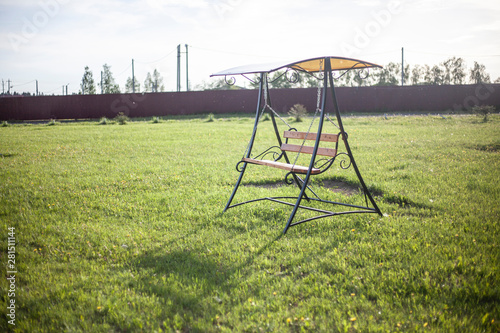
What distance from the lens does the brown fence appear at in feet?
80.8

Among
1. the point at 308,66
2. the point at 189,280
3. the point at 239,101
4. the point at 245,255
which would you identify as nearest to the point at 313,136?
the point at 308,66

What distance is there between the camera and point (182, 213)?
4.20 m

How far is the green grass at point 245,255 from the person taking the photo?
7.49ft

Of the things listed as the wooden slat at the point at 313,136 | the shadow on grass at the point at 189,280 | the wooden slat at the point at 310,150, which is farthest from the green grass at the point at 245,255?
the wooden slat at the point at 313,136

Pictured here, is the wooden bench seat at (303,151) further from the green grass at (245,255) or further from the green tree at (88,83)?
the green tree at (88,83)

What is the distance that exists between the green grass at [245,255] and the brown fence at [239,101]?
64.4 ft

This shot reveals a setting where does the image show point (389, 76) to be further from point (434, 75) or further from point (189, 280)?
point (189, 280)

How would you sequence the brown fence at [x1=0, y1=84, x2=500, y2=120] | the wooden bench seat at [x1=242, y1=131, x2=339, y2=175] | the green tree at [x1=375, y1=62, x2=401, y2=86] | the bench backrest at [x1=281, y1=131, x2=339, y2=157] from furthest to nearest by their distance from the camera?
the green tree at [x1=375, y1=62, x2=401, y2=86], the brown fence at [x1=0, y1=84, x2=500, y2=120], the bench backrest at [x1=281, y1=131, x2=339, y2=157], the wooden bench seat at [x1=242, y1=131, x2=339, y2=175]

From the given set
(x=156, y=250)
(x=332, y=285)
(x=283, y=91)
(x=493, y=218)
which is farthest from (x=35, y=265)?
(x=283, y=91)

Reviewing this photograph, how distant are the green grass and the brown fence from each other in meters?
19.6

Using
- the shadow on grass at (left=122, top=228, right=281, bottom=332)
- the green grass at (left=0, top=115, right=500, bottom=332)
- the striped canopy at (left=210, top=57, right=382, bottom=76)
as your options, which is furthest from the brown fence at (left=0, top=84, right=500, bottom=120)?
the shadow on grass at (left=122, top=228, right=281, bottom=332)

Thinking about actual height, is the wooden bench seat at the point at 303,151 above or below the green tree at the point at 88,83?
below

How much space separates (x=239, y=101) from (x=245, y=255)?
22.9 m

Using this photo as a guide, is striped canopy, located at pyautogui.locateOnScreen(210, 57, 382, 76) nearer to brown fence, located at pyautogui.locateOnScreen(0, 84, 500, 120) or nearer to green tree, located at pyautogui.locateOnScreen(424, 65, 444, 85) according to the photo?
brown fence, located at pyautogui.locateOnScreen(0, 84, 500, 120)
